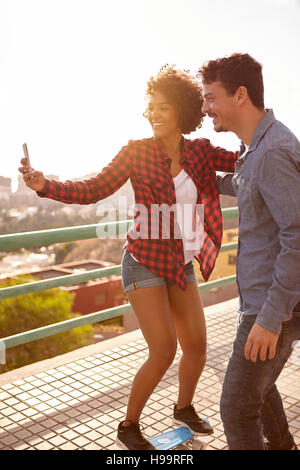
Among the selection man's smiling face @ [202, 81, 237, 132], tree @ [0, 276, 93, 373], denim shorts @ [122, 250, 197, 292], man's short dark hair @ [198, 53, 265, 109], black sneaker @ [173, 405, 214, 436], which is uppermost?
man's short dark hair @ [198, 53, 265, 109]

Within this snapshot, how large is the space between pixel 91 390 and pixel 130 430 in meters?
0.87

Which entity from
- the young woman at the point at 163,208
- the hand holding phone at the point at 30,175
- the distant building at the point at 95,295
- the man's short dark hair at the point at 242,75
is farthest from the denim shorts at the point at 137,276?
the distant building at the point at 95,295

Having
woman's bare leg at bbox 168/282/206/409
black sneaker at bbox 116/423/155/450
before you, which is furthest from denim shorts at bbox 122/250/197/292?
black sneaker at bbox 116/423/155/450

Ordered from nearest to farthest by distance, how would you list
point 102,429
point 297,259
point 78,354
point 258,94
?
point 297,259
point 258,94
point 102,429
point 78,354

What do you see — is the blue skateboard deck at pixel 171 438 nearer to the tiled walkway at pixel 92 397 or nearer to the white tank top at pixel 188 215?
the tiled walkway at pixel 92 397

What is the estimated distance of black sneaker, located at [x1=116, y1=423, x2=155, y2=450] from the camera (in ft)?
8.71

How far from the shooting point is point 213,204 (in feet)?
9.02

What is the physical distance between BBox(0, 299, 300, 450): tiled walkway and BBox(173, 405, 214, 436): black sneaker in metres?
0.05

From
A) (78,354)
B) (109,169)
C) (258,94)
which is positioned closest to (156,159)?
(109,169)

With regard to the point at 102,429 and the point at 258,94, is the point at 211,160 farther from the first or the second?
the point at 102,429

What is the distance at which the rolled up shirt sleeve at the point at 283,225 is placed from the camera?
181 cm

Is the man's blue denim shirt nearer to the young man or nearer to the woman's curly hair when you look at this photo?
the young man

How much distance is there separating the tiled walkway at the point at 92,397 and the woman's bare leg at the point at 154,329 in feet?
1.56

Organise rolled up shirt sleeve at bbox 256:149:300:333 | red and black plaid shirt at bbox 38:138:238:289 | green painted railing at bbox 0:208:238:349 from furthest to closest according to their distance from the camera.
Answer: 1. green painted railing at bbox 0:208:238:349
2. red and black plaid shirt at bbox 38:138:238:289
3. rolled up shirt sleeve at bbox 256:149:300:333
